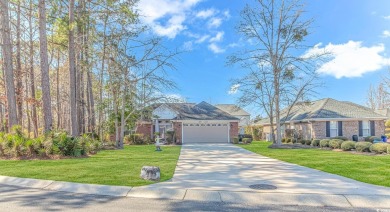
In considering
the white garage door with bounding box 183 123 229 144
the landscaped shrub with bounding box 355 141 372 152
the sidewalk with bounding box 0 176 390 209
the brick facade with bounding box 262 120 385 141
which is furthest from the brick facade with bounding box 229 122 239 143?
the sidewalk with bounding box 0 176 390 209

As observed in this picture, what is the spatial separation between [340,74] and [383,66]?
34.2ft

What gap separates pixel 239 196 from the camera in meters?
6.02

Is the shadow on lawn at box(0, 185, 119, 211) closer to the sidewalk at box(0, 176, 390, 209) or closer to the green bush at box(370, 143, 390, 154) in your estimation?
the sidewalk at box(0, 176, 390, 209)

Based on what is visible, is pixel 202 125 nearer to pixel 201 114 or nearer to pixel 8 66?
pixel 201 114

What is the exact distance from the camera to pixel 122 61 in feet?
66.7

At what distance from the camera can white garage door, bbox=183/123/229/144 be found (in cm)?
2880

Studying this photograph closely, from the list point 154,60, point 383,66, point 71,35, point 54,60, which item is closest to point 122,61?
point 154,60

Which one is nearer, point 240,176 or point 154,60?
point 240,176

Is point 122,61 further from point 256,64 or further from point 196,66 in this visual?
point 256,64

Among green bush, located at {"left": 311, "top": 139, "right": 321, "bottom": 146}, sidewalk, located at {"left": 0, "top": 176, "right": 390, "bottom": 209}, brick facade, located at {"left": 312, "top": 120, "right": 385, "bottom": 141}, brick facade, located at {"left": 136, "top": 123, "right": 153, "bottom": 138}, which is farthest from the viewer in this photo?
brick facade, located at {"left": 136, "top": 123, "right": 153, "bottom": 138}

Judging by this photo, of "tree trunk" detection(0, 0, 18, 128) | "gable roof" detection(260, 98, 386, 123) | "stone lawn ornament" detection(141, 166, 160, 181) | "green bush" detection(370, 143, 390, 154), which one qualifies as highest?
"tree trunk" detection(0, 0, 18, 128)

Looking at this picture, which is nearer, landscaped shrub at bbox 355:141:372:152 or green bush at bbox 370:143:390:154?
green bush at bbox 370:143:390:154

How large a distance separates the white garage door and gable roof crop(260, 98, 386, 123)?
627cm

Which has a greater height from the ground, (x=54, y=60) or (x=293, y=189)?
(x=54, y=60)
